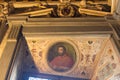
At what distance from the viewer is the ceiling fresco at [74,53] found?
6992mm

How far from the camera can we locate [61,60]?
7086 millimetres

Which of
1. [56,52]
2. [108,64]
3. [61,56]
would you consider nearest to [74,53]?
[61,56]

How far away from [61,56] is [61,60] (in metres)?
0.10

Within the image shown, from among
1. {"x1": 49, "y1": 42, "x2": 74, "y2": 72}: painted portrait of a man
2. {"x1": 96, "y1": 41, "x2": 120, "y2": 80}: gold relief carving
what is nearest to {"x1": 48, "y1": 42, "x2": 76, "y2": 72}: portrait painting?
{"x1": 49, "y1": 42, "x2": 74, "y2": 72}: painted portrait of a man

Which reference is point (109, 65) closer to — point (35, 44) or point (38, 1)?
point (35, 44)

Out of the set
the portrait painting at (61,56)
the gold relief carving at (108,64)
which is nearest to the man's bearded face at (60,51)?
the portrait painting at (61,56)

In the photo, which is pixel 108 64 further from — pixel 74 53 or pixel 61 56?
pixel 61 56

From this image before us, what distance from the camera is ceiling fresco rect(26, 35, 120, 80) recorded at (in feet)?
22.9

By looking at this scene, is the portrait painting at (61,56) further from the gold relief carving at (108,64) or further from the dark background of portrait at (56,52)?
the gold relief carving at (108,64)

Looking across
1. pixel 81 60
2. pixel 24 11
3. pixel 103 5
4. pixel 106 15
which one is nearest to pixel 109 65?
pixel 81 60

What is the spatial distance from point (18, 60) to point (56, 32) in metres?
1.13

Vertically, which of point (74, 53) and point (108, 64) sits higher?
point (74, 53)

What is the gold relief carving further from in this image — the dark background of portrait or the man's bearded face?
the man's bearded face

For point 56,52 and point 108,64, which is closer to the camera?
point 108,64
